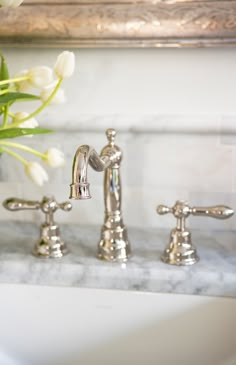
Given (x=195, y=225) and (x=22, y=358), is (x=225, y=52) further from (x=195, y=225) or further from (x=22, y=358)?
(x=22, y=358)

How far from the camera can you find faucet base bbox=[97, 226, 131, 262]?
67 centimetres

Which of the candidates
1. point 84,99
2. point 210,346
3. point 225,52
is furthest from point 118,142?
point 210,346

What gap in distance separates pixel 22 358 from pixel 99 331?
0.11m

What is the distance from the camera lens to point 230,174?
721 mm

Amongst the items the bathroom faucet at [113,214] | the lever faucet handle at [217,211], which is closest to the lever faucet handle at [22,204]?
the bathroom faucet at [113,214]

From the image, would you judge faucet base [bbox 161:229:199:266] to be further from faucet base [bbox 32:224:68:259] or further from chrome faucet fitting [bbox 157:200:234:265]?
faucet base [bbox 32:224:68:259]

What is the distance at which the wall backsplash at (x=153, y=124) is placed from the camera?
0.71 metres

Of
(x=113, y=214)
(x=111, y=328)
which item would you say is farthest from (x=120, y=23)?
(x=111, y=328)

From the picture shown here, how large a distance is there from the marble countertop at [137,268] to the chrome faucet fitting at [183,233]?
13 mm

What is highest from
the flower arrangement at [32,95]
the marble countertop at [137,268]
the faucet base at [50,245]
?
the flower arrangement at [32,95]

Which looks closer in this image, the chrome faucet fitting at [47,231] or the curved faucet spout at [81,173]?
the curved faucet spout at [81,173]

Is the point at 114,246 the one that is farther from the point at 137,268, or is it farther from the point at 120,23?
the point at 120,23

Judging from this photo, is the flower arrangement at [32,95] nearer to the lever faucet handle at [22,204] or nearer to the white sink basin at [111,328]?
the lever faucet handle at [22,204]

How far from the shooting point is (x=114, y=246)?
0.67 m
